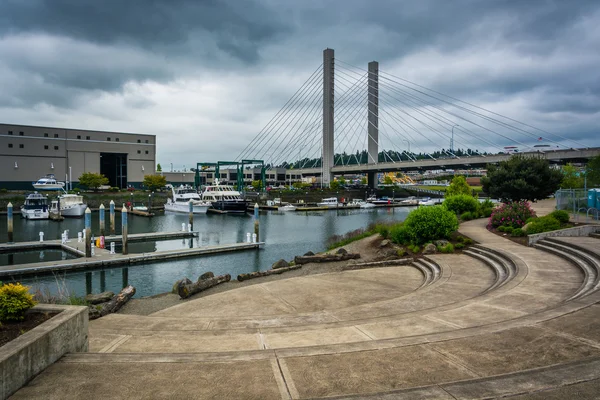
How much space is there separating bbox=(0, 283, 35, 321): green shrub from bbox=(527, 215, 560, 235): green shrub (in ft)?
66.2

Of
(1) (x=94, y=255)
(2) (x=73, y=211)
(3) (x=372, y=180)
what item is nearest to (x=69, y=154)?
(2) (x=73, y=211)

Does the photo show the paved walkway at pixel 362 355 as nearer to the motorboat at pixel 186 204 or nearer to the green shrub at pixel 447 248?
the green shrub at pixel 447 248

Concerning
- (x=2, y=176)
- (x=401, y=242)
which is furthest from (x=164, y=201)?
(x=401, y=242)

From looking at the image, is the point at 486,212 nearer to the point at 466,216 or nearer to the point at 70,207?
the point at 466,216

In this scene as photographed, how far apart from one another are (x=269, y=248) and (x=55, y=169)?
68.5 m

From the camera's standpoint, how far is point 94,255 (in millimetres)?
25781

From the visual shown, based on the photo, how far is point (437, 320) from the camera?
7699mm

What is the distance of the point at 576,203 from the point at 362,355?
22288 mm

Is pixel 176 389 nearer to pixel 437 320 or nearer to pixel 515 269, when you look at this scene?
pixel 437 320

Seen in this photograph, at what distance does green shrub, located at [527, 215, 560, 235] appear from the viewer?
18672mm

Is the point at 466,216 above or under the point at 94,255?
above

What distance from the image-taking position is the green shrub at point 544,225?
735 inches

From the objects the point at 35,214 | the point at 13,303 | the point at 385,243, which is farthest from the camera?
the point at 35,214

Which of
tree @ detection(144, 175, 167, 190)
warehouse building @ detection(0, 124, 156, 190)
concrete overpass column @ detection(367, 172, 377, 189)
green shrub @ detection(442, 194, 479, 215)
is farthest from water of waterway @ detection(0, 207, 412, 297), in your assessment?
concrete overpass column @ detection(367, 172, 377, 189)
